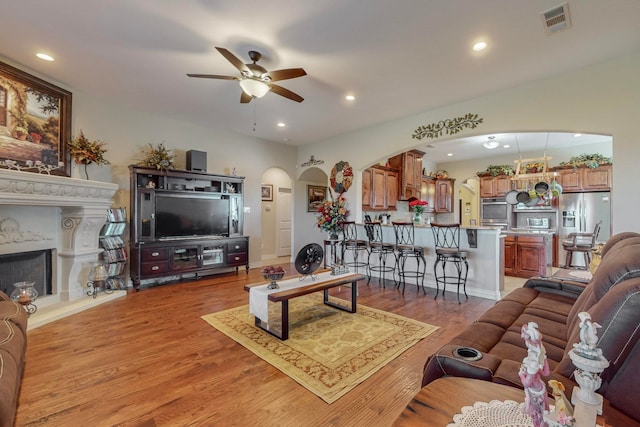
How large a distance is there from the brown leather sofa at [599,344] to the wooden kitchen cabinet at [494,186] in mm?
6327

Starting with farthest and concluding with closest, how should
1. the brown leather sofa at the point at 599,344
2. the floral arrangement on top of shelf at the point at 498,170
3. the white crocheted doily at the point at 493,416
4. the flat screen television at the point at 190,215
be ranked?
the floral arrangement on top of shelf at the point at 498,170, the flat screen television at the point at 190,215, the brown leather sofa at the point at 599,344, the white crocheted doily at the point at 493,416

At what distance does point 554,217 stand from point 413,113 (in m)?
4.67

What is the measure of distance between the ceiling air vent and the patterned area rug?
313 cm

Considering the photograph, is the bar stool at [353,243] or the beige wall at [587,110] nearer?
the beige wall at [587,110]

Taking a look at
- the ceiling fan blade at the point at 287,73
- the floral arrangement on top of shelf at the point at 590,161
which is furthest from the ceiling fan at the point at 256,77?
the floral arrangement on top of shelf at the point at 590,161

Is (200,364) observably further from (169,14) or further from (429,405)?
(169,14)

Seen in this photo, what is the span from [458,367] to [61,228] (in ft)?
16.5

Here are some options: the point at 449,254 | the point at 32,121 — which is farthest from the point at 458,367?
the point at 32,121

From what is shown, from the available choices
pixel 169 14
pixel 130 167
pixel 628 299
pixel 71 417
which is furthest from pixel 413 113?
pixel 71 417

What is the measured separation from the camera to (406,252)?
16.1ft

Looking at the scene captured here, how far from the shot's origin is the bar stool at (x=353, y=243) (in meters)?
5.37

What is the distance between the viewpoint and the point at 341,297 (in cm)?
429

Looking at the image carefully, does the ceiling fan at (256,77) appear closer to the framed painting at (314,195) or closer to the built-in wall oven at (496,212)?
the framed painting at (314,195)

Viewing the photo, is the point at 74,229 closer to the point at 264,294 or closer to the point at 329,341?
the point at 264,294
